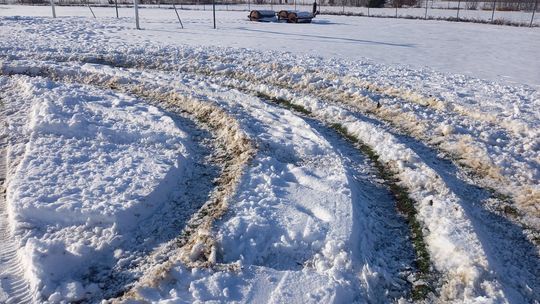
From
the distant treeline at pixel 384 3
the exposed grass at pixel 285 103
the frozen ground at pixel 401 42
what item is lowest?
the exposed grass at pixel 285 103

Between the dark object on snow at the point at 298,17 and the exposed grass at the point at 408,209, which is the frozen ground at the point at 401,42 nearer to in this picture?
the dark object on snow at the point at 298,17

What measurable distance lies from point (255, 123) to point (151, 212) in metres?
3.69

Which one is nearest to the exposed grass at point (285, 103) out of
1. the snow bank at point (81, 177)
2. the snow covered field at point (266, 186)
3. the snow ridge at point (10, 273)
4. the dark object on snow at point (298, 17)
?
the snow covered field at point (266, 186)

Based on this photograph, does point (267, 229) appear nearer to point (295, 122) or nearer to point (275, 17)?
point (295, 122)

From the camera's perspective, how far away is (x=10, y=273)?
486 cm

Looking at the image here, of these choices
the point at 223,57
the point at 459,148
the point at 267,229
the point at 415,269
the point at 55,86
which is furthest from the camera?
the point at 223,57

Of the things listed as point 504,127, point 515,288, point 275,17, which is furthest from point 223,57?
point 275,17

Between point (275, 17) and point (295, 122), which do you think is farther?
point (275, 17)

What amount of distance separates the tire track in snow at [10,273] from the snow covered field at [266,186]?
0.07 feet

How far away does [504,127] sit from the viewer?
926 centimetres

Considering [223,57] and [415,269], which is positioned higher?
[223,57]

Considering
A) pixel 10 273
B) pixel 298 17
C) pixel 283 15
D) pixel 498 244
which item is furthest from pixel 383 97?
pixel 283 15

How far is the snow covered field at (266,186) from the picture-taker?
4.82m

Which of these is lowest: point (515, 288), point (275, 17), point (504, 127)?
point (515, 288)
